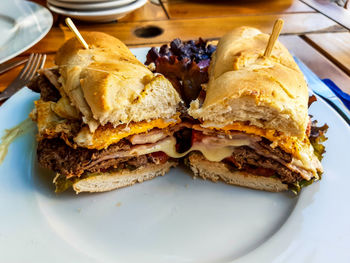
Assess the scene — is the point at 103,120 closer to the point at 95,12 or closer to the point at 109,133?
the point at 109,133

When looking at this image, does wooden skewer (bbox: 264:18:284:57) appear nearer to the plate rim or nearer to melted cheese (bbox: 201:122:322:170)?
melted cheese (bbox: 201:122:322:170)

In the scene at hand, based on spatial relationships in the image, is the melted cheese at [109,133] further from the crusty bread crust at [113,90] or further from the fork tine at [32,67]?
the fork tine at [32,67]

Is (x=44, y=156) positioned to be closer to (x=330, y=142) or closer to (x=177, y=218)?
(x=177, y=218)

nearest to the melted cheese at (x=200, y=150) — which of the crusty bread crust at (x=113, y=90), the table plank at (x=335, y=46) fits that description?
the crusty bread crust at (x=113, y=90)

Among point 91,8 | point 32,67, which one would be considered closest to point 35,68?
point 32,67

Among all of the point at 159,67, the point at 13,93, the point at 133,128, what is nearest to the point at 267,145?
the point at 133,128
